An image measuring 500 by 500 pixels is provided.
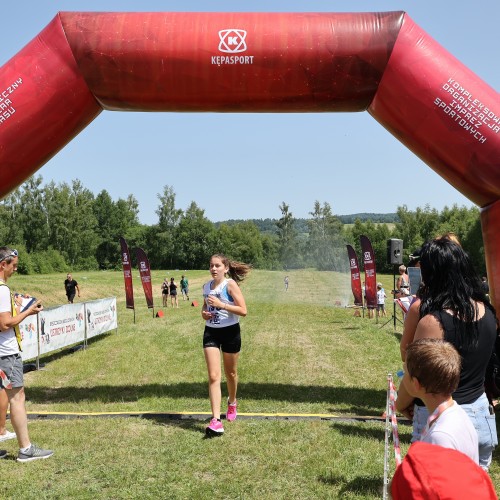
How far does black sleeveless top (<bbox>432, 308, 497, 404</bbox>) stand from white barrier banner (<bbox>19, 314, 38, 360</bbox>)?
7.57 metres

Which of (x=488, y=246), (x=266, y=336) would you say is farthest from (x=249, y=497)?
(x=266, y=336)

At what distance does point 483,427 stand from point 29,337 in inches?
310

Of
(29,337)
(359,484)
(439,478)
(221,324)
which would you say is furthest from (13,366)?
(29,337)

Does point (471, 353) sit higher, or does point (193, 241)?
point (193, 241)

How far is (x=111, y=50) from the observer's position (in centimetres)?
540

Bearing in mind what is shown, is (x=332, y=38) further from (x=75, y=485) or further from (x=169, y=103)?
(x=75, y=485)

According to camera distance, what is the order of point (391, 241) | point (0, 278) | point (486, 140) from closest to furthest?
1. point (0, 278)
2. point (486, 140)
3. point (391, 241)

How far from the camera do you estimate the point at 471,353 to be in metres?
2.50

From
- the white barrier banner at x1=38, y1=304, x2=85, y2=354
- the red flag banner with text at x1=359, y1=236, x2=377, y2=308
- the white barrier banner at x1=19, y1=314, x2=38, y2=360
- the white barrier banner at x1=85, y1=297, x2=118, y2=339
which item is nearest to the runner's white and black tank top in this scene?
the white barrier banner at x1=19, y1=314, x2=38, y2=360

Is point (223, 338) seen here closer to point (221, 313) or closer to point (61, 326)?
point (221, 313)

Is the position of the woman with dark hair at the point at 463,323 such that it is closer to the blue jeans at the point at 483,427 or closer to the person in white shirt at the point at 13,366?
the blue jeans at the point at 483,427

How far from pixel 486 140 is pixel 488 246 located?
1.10m

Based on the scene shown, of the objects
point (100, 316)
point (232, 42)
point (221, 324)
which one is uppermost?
point (232, 42)

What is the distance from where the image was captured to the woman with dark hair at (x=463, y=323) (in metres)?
2.48
